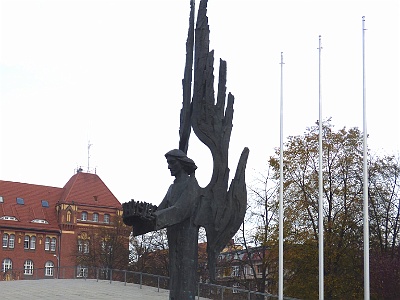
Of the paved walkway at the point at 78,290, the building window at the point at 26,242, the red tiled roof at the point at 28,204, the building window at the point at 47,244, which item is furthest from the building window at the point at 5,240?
the paved walkway at the point at 78,290

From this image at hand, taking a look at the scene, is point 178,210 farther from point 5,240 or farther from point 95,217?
point 95,217

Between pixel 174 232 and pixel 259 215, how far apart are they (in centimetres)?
2520

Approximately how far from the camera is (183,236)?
9.16 meters

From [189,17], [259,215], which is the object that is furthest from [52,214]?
[189,17]

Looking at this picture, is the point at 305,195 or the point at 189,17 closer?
the point at 189,17

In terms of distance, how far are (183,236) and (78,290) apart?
80.6ft

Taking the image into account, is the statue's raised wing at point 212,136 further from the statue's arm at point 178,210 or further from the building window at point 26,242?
the building window at point 26,242

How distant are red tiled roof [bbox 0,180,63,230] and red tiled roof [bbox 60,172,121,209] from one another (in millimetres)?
1556

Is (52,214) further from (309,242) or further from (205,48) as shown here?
(205,48)

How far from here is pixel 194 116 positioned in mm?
9648

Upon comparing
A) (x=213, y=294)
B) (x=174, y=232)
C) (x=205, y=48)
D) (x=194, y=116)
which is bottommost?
(x=213, y=294)

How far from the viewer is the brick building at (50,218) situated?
6756 cm

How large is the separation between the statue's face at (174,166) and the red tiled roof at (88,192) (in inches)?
2507

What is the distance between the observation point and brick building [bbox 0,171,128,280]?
222 ft
